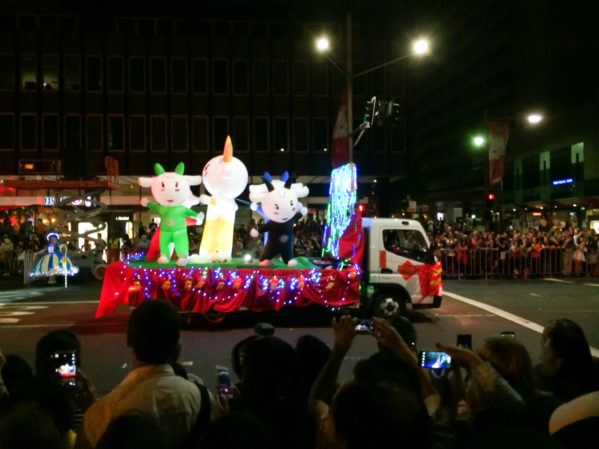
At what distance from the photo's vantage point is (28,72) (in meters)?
34.3

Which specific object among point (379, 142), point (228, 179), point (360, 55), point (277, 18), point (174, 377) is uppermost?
point (277, 18)

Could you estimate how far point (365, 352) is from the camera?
8.88 meters

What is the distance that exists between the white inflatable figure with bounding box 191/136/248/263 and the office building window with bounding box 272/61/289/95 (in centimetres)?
2534

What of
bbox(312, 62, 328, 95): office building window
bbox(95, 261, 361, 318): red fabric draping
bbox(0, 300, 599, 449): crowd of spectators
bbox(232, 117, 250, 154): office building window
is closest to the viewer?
bbox(0, 300, 599, 449): crowd of spectators

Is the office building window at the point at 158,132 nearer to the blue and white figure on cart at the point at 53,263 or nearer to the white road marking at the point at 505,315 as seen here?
the blue and white figure on cart at the point at 53,263

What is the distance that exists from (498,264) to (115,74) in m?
26.2

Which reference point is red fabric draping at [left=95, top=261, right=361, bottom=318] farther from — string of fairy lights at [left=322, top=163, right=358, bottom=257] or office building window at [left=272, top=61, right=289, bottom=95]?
office building window at [left=272, top=61, right=289, bottom=95]

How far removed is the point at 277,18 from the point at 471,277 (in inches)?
970

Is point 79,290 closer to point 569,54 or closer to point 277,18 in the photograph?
point 277,18

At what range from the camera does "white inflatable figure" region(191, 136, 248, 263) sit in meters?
11.5

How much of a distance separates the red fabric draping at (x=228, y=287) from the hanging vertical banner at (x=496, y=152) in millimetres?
14884

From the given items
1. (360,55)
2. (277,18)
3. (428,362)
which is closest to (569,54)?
(360,55)

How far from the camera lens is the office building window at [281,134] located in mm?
36125

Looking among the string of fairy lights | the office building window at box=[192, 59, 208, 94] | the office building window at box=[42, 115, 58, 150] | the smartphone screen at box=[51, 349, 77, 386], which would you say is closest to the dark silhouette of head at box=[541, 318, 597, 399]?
the smartphone screen at box=[51, 349, 77, 386]
